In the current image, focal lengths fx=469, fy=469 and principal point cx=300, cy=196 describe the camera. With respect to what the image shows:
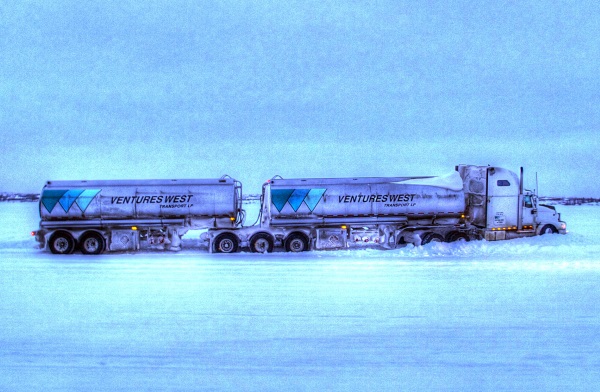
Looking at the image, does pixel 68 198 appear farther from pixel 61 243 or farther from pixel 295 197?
pixel 295 197

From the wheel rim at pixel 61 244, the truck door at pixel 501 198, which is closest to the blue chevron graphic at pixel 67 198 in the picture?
the wheel rim at pixel 61 244

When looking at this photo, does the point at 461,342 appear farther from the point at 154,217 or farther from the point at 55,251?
the point at 55,251

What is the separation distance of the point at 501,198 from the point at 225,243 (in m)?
11.1

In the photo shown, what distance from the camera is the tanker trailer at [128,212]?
17.6 m

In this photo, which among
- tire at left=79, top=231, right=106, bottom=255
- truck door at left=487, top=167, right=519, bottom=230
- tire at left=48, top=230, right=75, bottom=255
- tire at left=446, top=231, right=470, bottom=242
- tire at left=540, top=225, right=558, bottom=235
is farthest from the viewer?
tire at left=540, top=225, right=558, bottom=235

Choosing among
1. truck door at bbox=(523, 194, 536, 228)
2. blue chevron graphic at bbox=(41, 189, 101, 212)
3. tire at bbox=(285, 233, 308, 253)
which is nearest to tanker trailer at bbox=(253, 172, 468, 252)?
tire at bbox=(285, 233, 308, 253)

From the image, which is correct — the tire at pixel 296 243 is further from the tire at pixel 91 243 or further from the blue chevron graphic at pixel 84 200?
the blue chevron graphic at pixel 84 200

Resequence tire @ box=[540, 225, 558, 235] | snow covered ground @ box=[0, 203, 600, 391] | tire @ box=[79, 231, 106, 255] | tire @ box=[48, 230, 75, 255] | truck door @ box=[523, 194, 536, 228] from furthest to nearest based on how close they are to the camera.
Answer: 1. tire @ box=[540, 225, 558, 235]
2. truck door @ box=[523, 194, 536, 228]
3. tire @ box=[79, 231, 106, 255]
4. tire @ box=[48, 230, 75, 255]
5. snow covered ground @ box=[0, 203, 600, 391]

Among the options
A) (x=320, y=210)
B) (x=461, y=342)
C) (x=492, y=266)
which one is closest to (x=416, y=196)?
(x=320, y=210)

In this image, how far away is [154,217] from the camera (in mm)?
17922

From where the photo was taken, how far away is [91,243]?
17.8m

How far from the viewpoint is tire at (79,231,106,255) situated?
17.7 m

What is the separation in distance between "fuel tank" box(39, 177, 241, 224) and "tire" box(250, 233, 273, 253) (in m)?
1.25

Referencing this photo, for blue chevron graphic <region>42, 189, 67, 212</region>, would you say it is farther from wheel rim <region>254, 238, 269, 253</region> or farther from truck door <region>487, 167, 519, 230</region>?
truck door <region>487, 167, 519, 230</region>
